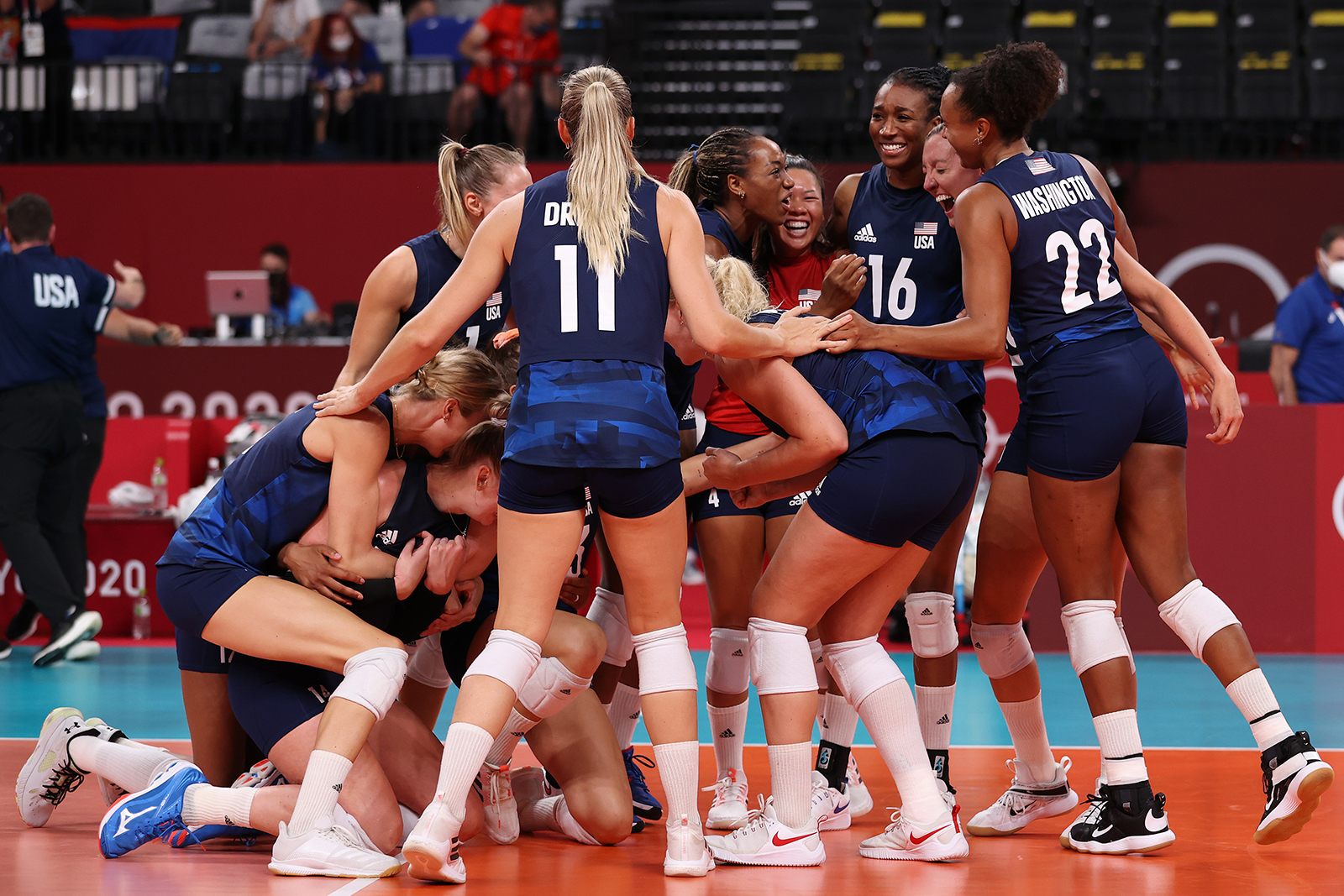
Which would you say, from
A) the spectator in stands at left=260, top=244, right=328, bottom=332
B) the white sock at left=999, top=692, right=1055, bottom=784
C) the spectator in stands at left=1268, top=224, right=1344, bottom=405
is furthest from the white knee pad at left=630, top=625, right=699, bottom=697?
the spectator in stands at left=260, top=244, right=328, bottom=332

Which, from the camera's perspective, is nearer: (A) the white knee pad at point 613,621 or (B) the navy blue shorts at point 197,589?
(B) the navy blue shorts at point 197,589

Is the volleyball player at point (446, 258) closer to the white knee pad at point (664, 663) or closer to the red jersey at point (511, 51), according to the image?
the white knee pad at point (664, 663)

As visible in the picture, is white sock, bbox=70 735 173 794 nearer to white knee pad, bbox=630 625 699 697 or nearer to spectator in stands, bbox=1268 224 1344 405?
white knee pad, bbox=630 625 699 697

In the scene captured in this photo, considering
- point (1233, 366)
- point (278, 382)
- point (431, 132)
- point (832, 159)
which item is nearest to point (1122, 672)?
point (1233, 366)

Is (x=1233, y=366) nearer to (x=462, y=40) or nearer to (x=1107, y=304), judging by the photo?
(x=1107, y=304)

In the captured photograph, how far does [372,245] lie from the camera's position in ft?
40.7

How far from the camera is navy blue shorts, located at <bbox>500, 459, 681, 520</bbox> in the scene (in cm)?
332

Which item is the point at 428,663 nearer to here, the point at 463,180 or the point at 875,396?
the point at 463,180

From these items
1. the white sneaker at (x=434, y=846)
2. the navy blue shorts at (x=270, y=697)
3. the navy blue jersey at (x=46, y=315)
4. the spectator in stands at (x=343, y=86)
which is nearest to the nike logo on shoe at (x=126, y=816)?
the navy blue shorts at (x=270, y=697)

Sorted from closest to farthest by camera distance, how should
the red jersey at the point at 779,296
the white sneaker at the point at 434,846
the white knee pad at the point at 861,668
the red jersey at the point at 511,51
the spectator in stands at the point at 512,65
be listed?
the white sneaker at the point at 434,846 → the white knee pad at the point at 861,668 → the red jersey at the point at 779,296 → the spectator in stands at the point at 512,65 → the red jersey at the point at 511,51

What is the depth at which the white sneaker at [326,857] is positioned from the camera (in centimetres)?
331

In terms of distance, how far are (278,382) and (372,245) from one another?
2.55m

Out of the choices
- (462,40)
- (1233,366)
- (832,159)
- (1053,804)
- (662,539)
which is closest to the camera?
(662,539)

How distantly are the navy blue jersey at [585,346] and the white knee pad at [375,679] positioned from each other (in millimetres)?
629
